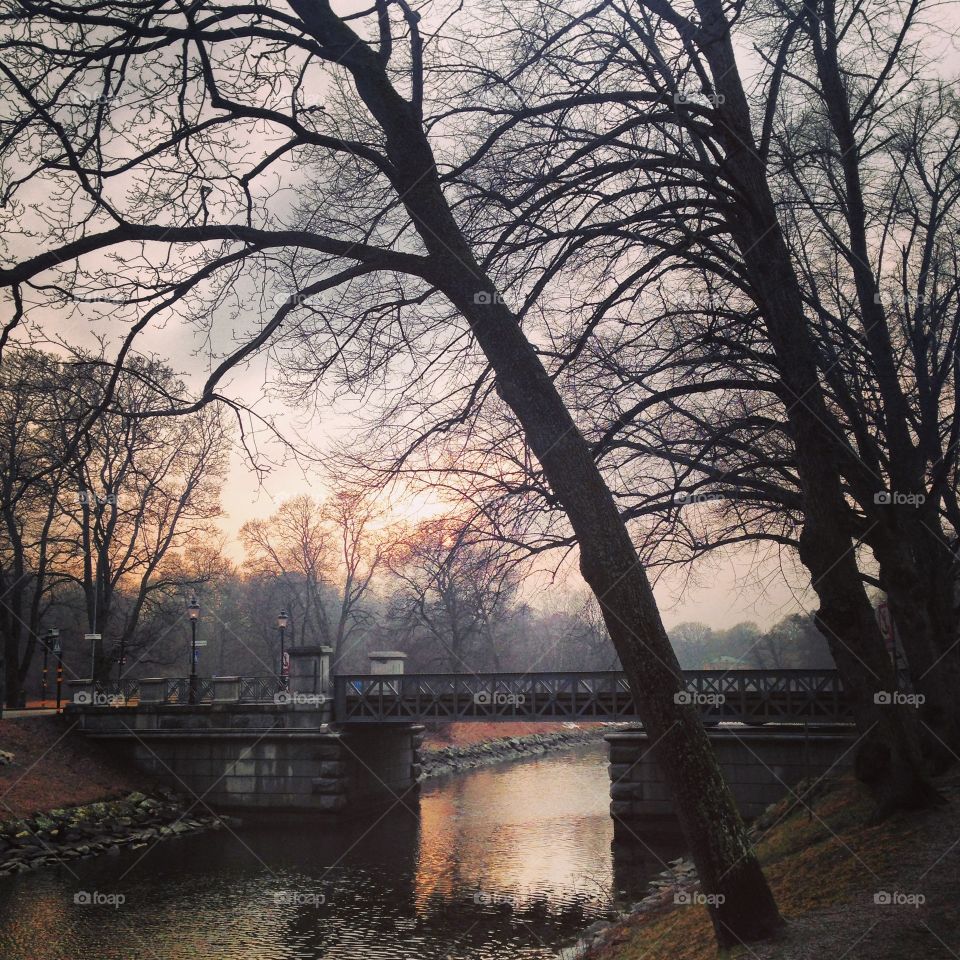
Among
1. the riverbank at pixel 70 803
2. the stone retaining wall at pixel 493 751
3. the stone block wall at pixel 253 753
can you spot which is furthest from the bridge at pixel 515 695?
the stone retaining wall at pixel 493 751

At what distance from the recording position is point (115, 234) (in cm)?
737

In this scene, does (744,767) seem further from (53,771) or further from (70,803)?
(53,771)

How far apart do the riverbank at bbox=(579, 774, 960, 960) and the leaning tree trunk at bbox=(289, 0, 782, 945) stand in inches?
25.4

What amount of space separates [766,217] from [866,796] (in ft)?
24.7

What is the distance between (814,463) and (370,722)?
21802 millimetres

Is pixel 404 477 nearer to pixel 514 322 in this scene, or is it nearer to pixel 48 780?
pixel 514 322

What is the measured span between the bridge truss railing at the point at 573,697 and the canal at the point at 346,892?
9.61 feet

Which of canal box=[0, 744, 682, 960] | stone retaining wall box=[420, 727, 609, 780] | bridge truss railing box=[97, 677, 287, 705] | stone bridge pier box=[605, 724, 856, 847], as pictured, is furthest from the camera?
stone retaining wall box=[420, 727, 609, 780]

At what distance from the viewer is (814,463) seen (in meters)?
10.0

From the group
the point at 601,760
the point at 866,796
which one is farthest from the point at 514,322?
the point at 601,760

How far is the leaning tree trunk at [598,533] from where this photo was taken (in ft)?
22.3

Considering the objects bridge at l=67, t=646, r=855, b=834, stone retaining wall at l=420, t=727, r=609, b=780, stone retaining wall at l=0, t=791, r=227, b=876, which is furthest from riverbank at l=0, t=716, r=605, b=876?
stone retaining wall at l=420, t=727, r=609, b=780

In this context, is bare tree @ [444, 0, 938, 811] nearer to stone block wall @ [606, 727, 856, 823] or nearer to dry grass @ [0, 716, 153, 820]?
stone block wall @ [606, 727, 856, 823]

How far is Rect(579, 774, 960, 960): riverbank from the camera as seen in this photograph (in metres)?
6.92
